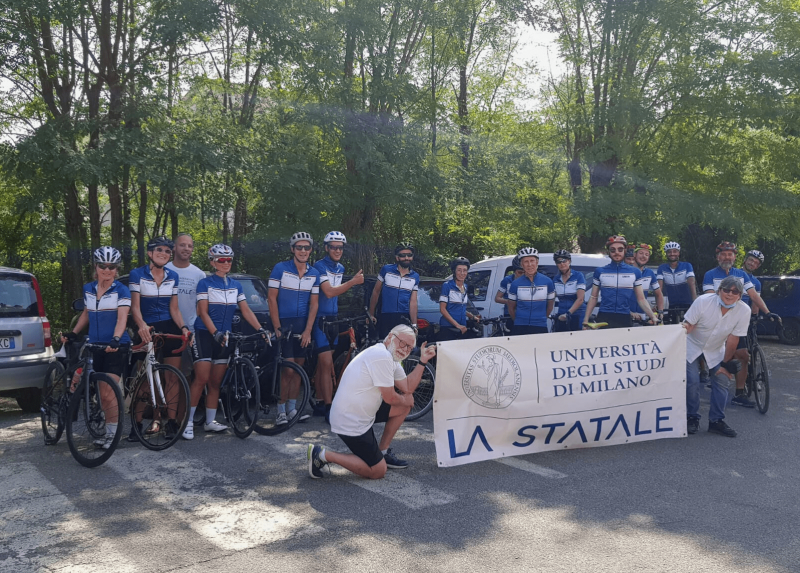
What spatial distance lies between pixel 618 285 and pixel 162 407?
575cm

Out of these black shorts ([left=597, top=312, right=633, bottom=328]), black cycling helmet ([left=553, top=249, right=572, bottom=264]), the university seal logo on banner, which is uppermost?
black cycling helmet ([left=553, top=249, right=572, bottom=264])

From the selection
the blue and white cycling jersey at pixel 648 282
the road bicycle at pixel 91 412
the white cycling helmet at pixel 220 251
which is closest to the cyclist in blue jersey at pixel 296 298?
the white cycling helmet at pixel 220 251

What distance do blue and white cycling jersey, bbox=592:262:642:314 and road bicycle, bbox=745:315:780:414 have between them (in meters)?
1.51

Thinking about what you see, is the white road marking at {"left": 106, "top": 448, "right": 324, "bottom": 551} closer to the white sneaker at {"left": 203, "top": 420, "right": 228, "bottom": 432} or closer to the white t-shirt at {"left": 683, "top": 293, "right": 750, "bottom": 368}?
the white sneaker at {"left": 203, "top": 420, "right": 228, "bottom": 432}

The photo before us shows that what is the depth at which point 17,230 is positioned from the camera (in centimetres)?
1809

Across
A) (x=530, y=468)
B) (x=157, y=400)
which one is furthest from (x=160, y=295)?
(x=530, y=468)

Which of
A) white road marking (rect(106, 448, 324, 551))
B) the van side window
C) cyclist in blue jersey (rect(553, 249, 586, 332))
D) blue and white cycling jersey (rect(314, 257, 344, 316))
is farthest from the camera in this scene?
the van side window

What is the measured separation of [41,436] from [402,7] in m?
10.1

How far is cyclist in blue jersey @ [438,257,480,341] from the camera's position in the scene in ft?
31.3

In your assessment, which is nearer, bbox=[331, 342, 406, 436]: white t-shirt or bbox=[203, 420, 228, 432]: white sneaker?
bbox=[331, 342, 406, 436]: white t-shirt

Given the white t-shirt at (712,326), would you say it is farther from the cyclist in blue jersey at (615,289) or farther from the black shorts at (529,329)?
the black shorts at (529,329)

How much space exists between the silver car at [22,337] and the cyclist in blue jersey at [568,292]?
6.35 metres

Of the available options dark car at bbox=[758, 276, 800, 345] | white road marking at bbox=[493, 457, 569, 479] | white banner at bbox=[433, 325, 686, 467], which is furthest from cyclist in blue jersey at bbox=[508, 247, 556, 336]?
dark car at bbox=[758, 276, 800, 345]

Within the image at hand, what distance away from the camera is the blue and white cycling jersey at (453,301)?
9.61 m
